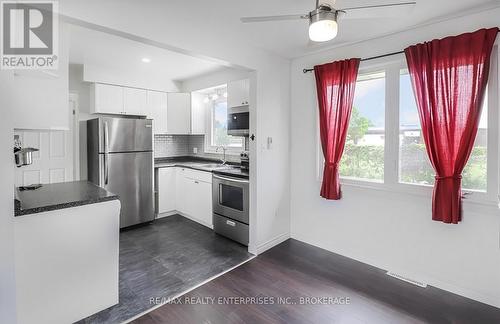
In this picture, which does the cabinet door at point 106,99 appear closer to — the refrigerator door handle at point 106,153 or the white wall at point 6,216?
the refrigerator door handle at point 106,153

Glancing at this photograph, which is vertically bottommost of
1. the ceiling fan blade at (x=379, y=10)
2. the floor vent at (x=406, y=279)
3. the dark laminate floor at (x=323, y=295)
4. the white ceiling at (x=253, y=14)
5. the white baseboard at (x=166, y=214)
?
the dark laminate floor at (x=323, y=295)

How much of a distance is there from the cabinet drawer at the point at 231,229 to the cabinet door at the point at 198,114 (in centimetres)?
190

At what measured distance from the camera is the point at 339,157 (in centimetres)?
300

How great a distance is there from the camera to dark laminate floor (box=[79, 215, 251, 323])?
224cm

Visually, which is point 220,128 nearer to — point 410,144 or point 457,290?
point 410,144

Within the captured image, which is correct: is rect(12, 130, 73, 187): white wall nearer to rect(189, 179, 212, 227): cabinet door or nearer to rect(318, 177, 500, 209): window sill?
rect(189, 179, 212, 227): cabinet door

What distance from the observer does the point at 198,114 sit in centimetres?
494

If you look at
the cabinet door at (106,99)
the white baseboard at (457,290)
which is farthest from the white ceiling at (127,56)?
the white baseboard at (457,290)

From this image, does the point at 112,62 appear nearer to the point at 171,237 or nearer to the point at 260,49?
the point at 260,49

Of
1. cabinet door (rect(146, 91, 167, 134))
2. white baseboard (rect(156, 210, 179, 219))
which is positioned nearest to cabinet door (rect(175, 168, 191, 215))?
white baseboard (rect(156, 210, 179, 219))

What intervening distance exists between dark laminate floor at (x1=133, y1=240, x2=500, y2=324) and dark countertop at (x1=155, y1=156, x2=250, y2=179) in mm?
1168

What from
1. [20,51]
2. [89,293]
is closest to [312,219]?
[89,293]

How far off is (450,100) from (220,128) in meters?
3.48

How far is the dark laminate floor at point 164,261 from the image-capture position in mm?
2236
